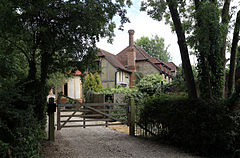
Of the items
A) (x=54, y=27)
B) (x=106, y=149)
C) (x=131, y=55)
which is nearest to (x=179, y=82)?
(x=106, y=149)

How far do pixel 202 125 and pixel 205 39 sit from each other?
2.50 meters

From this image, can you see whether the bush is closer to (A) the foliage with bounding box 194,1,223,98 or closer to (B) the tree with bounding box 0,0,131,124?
(A) the foliage with bounding box 194,1,223,98

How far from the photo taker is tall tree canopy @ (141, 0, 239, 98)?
5.95 m

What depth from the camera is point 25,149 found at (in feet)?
10.8

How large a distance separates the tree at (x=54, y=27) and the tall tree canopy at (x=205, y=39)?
201 centimetres

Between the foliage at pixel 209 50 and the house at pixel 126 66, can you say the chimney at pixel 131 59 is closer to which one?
the house at pixel 126 66

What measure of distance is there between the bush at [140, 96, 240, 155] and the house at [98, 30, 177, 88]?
60.2 feet

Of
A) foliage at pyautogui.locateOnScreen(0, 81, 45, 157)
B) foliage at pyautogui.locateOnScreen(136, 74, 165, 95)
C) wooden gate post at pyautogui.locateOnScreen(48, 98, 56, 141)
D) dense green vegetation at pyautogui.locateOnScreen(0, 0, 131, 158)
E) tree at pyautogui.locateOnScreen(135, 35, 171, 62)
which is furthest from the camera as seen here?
tree at pyautogui.locateOnScreen(135, 35, 171, 62)

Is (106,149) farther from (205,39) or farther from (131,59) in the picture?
(131,59)

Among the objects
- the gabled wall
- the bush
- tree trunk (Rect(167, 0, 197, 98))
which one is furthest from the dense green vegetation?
the gabled wall

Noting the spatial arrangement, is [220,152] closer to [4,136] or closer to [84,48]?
[84,48]

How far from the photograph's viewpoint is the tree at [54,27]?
5.28 metres

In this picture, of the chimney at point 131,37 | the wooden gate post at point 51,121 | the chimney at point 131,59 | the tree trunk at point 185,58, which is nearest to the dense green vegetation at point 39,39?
the wooden gate post at point 51,121

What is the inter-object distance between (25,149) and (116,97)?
12.9 metres
